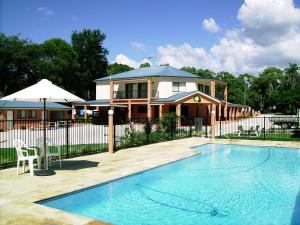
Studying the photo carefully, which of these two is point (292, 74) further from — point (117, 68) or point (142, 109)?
point (142, 109)

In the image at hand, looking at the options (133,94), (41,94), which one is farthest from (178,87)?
(41,94)

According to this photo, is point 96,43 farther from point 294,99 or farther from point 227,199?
point 227,199

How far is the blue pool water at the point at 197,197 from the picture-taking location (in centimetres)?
730

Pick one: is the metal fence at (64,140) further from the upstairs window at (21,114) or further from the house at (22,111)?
the upstairs window at (21,114)

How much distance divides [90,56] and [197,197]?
203 ft

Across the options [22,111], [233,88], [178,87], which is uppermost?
[233,88]

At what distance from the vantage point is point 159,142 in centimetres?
1920

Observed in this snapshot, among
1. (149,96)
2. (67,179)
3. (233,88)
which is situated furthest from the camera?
(233,88)

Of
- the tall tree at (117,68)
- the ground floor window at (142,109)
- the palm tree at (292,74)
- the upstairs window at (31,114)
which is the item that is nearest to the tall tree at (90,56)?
the tall tree at (117,68)

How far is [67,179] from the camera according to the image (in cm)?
930

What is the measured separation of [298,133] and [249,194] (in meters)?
14.5

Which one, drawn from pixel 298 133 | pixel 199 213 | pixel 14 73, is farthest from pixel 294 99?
pixel 199 213

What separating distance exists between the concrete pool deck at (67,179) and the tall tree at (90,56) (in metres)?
52.5

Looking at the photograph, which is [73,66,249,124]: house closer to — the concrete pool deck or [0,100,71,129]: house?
[0,100,71,129]: house
